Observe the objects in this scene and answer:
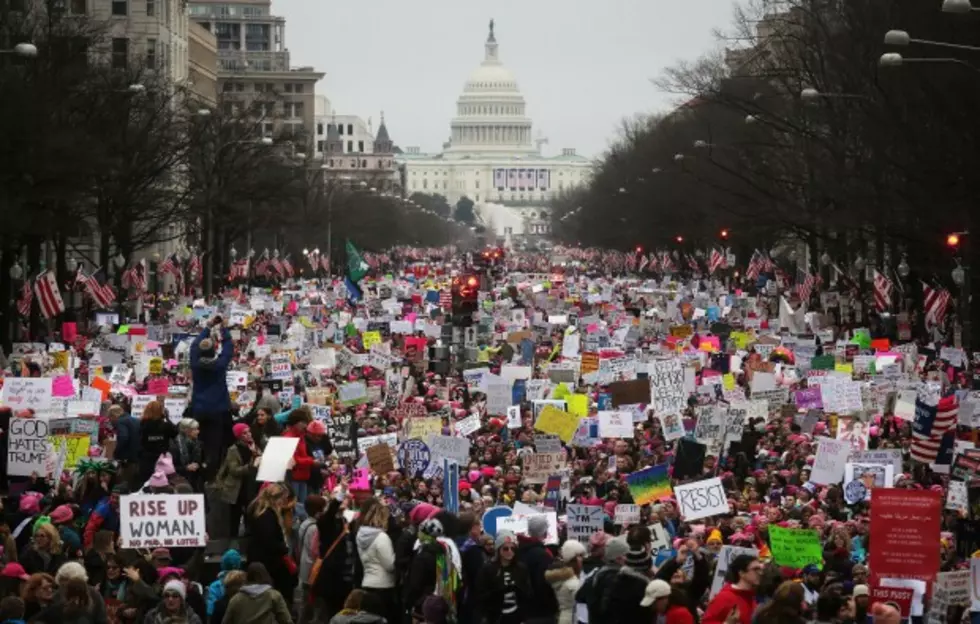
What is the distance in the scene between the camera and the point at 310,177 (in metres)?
132

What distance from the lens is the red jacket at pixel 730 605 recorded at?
620 inches

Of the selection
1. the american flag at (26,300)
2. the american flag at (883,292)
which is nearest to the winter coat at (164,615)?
the american flag at (26,300)

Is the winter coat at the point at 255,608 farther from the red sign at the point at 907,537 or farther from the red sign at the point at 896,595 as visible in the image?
the red sign at the point at 907,537

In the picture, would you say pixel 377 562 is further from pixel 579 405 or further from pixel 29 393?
pixel 579 405

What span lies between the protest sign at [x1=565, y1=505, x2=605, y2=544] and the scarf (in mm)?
2233

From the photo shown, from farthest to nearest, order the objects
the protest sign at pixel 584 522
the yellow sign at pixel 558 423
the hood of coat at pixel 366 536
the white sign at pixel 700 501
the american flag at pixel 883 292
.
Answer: the american flag at pixel 883 292 < the yellow sign at pixel 558 423 < the white sign at pixel 700 501 < the protest sign at pixel 584 522 < the hood of coat at pixel 366 536

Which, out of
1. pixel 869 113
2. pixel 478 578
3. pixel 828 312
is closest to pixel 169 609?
pixel 478 578

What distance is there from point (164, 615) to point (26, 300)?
3956 centimetres

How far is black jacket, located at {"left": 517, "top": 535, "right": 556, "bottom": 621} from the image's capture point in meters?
17.2

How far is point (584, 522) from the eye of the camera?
65.1 feet

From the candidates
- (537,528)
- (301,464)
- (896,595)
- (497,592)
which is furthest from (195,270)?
(896,595)

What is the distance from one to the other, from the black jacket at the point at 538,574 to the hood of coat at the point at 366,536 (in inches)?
40.7

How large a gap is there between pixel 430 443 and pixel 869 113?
84.6 ft

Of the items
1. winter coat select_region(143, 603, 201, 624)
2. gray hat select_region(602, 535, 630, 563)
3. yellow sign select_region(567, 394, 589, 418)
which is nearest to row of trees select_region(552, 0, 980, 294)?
yellow sign select_region(567, 394, 589, 418)
